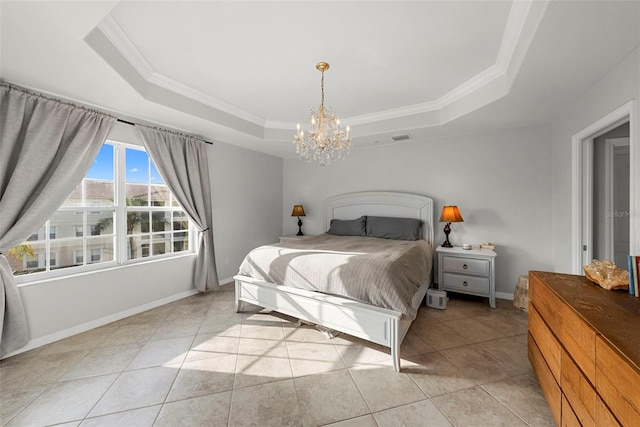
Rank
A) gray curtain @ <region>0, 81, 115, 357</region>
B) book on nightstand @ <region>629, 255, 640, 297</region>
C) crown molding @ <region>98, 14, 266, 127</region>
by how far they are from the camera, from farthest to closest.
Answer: gray curtain @ <region>0, 81, 115, 357</region> → crown molding @ <region>98, 14, 266, 127</region> → book on nightstand @ <region>629, 255, 640, 297</region>

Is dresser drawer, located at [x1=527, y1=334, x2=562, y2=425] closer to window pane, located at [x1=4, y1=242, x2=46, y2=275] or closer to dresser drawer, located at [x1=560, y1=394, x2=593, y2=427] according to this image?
dresser drawer, located at [x1=560, y1=394, x2=593, y2=427]

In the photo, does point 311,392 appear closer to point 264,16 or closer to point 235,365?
point 235,365

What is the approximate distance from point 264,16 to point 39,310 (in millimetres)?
3214

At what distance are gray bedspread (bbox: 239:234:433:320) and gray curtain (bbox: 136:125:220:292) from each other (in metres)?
1.07

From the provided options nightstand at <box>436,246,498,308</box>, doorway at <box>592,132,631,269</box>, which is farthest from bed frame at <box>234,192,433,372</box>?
doorway at <box>592,132,631,269</box>

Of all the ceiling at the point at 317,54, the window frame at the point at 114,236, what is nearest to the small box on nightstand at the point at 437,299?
the ceiling at the point at 317,54

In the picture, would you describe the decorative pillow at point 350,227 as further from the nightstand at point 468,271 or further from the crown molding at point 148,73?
the crown molding at point 148,73

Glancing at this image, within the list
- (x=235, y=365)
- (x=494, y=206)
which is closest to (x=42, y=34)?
(x=235, y=365)

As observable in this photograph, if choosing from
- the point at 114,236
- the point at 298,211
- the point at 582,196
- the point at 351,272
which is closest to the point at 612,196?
the point at 582,196

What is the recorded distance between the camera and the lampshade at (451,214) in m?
3.37

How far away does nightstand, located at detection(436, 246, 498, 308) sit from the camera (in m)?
3.09

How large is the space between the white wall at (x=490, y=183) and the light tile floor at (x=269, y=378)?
109 cm

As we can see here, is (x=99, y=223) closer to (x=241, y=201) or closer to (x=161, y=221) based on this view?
(x=161, y=221)

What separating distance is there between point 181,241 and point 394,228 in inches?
125
